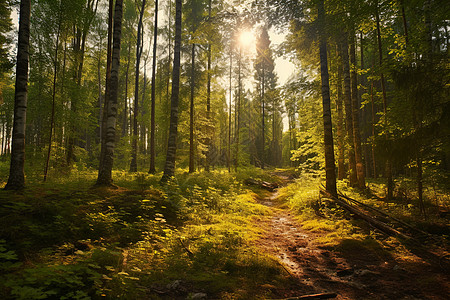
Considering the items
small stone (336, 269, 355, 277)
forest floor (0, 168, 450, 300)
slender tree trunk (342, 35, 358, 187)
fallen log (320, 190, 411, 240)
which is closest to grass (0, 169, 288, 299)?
forest floor (0, 168, 450, 300)

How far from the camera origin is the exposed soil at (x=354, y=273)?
143 inches

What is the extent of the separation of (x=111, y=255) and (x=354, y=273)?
16.2ft

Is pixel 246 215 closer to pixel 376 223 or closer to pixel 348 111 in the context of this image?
pixel 376 223

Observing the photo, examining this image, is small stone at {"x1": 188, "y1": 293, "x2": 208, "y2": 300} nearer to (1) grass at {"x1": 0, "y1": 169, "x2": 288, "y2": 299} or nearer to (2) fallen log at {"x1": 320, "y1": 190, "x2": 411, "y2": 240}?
(1) grass at {"x1": 0, "y1": 169, "x2": 288, "y2": 299}

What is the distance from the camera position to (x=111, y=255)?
3773 mm

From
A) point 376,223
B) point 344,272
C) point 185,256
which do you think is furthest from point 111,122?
point 376,223

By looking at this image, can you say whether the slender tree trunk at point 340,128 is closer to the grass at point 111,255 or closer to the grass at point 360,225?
the grass at point 360,225

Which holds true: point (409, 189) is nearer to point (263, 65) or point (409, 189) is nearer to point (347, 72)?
point (347, 72)

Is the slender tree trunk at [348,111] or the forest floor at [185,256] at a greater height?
the slender tree trunk at [348,111]

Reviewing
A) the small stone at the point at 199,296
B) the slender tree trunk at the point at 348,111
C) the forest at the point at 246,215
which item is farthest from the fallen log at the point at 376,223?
the slender tree trunk at the point at 348,111

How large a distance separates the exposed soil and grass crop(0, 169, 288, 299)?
21.5 inches

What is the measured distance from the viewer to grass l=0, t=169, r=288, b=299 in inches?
110

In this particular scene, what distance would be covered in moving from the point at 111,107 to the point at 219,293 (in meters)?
7.49

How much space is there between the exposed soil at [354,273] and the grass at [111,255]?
0.55 m
